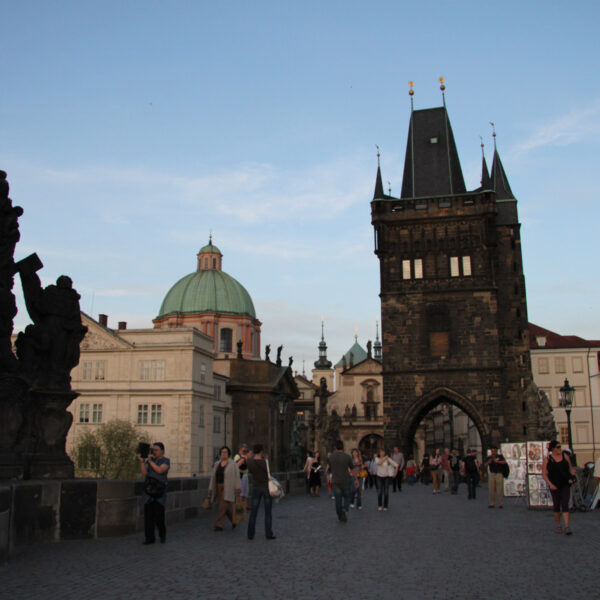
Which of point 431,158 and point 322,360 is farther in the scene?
point 322,360

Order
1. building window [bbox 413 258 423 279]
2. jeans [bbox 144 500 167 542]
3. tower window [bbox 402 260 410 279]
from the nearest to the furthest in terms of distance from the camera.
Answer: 1. jeans [bbox 144 500 167 542]
2. building window [bbox 413 258 423 279]
3. tower window [bbox 402 260 410 279]

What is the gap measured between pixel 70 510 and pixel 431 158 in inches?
1854

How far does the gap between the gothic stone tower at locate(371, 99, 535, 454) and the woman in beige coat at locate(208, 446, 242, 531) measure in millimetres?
33680

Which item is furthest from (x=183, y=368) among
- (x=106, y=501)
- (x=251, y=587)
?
(x=251, y=587)

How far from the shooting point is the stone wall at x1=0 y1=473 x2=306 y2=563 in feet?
31.7

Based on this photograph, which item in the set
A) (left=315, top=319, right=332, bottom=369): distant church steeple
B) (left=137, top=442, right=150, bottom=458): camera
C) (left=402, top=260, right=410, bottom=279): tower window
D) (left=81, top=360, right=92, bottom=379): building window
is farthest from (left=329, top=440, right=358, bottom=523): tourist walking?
(left=315, top=319, right=332, bottom=369): distant church steeple

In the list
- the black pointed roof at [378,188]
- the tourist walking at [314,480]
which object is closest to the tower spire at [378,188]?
the black pointed roof at [378,188]

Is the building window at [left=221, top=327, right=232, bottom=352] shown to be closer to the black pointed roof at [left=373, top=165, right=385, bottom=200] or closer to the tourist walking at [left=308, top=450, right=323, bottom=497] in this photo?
the black pointed roof at [left=373, top=165, right=385, bottom=200]

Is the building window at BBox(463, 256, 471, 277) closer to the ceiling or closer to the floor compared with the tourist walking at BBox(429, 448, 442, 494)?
closer to the ceiling

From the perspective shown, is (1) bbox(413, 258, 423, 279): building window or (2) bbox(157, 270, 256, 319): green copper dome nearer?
(1) bbox(413, 258, 423, 279): building window

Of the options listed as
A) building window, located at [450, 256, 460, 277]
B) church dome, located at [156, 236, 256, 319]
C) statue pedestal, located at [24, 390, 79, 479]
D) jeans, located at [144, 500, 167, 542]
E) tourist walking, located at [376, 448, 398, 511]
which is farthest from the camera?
church dome, located at [156, 236, 256, 319]

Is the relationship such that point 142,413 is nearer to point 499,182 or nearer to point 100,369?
point 100,369

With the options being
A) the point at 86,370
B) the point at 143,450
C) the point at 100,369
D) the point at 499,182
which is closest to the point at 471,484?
the point at 143,450

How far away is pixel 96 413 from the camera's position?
52.3m
